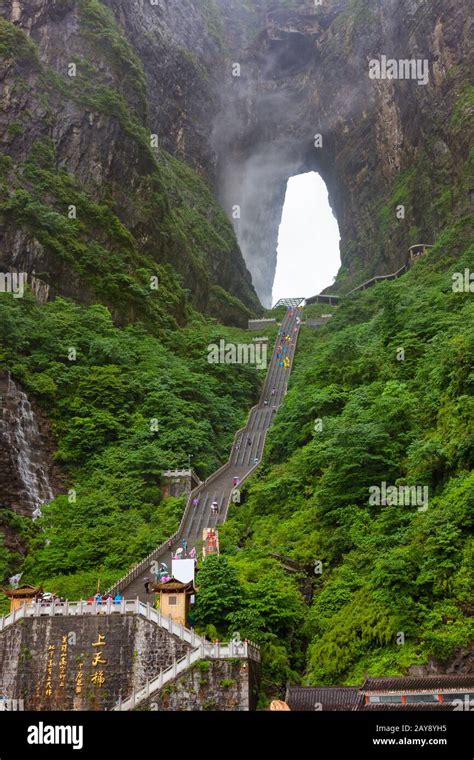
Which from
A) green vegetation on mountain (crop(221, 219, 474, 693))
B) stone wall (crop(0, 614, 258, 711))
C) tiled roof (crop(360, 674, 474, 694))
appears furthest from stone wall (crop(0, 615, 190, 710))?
tiled roof (crop(360, 674, 474, 694))

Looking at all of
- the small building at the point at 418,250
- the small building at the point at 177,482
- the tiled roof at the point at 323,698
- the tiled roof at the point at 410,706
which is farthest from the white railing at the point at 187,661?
the small building at the point at 418,250

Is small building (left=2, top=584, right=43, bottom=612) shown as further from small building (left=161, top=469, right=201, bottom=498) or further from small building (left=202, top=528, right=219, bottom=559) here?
small building (left=161, top=469, right=201, bottom=498)

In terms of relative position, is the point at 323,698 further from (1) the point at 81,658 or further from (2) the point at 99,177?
(2) the point at 99,177

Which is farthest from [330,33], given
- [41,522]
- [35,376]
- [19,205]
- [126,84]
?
[41,522]

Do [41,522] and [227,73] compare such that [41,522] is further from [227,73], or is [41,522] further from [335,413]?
[227,73]
